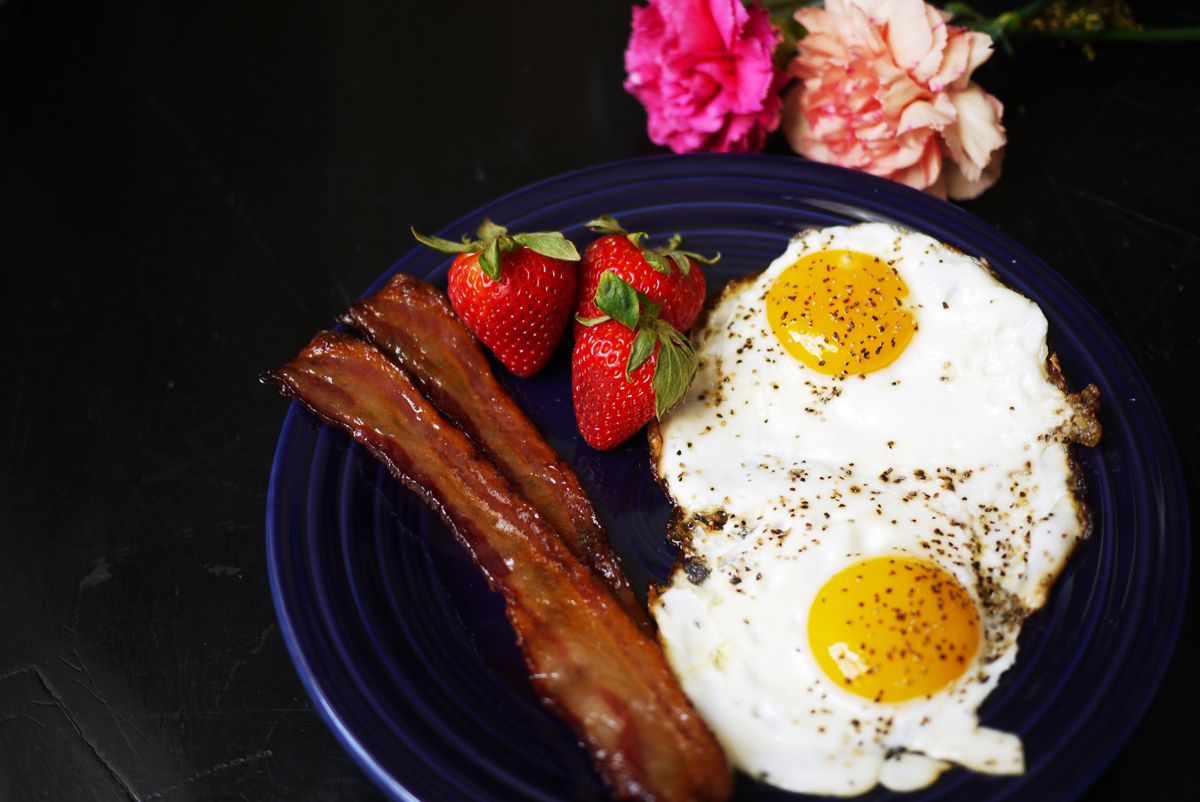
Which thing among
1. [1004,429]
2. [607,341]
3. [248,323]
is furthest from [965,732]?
[248,323]

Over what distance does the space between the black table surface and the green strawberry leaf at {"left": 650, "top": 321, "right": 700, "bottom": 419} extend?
998mm

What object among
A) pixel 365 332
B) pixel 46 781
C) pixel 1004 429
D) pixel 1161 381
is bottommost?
pixel 1161 381

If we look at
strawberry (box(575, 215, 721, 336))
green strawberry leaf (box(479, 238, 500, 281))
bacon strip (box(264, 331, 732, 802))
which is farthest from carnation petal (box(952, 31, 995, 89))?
bacon strip (box(264, 331, 732, 802))

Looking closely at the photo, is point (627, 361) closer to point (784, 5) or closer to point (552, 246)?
point (552, 246)

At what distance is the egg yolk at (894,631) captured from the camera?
2037 mm

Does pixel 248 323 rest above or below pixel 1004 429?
above

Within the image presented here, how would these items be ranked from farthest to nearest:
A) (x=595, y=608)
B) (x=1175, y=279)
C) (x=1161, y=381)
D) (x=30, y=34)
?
1. (x=30, y=34)
2. (x=1175, y=279)
3. (x=1161, y=381)
4. (x=595, y=608)

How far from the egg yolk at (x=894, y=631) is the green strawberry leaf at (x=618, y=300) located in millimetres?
666

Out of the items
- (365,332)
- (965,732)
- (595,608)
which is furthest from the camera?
(365,332)

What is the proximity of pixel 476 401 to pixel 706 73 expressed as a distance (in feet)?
3.68

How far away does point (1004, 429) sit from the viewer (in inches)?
92.2

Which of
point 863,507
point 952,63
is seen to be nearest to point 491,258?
point 863,507

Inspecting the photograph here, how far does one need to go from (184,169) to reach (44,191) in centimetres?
41

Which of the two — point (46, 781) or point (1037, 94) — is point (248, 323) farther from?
point (1037, 94)
